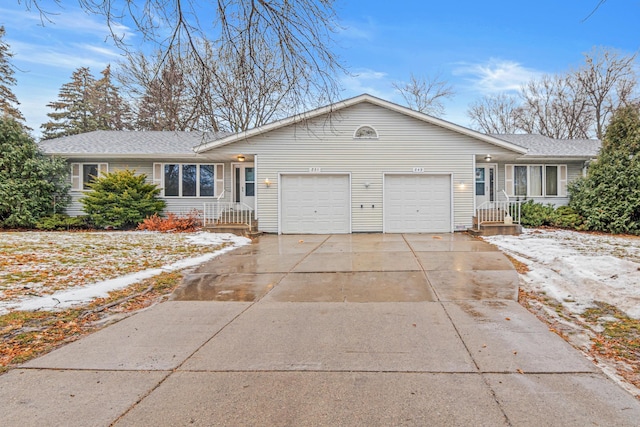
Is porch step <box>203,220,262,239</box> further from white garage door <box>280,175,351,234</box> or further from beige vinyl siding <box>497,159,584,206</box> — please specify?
beige vinyl siding <box>497,159,584,206</box>

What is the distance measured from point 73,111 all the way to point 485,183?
34577mm

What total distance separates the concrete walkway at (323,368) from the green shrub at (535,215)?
9886 millimetres

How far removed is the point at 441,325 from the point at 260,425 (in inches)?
99.3

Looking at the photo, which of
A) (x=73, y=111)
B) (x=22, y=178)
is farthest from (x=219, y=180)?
(x=73, y=111)

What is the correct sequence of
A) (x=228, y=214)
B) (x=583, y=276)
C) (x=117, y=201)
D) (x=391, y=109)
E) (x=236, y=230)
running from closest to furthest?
(x=583, y=276), (x=236, y=230), (x=391, y=109), (x=117, y=201), (x=228, y=214)

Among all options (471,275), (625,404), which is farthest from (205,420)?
(471,275)

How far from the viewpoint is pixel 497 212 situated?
525 inches

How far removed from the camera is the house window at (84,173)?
49.4 ft

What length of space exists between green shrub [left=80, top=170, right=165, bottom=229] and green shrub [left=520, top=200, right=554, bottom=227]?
15380 millimetres

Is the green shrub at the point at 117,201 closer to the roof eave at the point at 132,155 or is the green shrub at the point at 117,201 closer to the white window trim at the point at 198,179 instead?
the roof eave at the point at 132,155

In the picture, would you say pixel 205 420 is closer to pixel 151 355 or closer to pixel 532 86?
pixel 151 355

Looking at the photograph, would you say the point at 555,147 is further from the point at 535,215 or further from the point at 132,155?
the point at 132,155

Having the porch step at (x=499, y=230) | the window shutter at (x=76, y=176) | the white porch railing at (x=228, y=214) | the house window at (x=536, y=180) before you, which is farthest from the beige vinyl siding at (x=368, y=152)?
the window shutter at (x=76, y=176)

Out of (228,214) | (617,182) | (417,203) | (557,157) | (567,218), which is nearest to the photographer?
(617,182)
